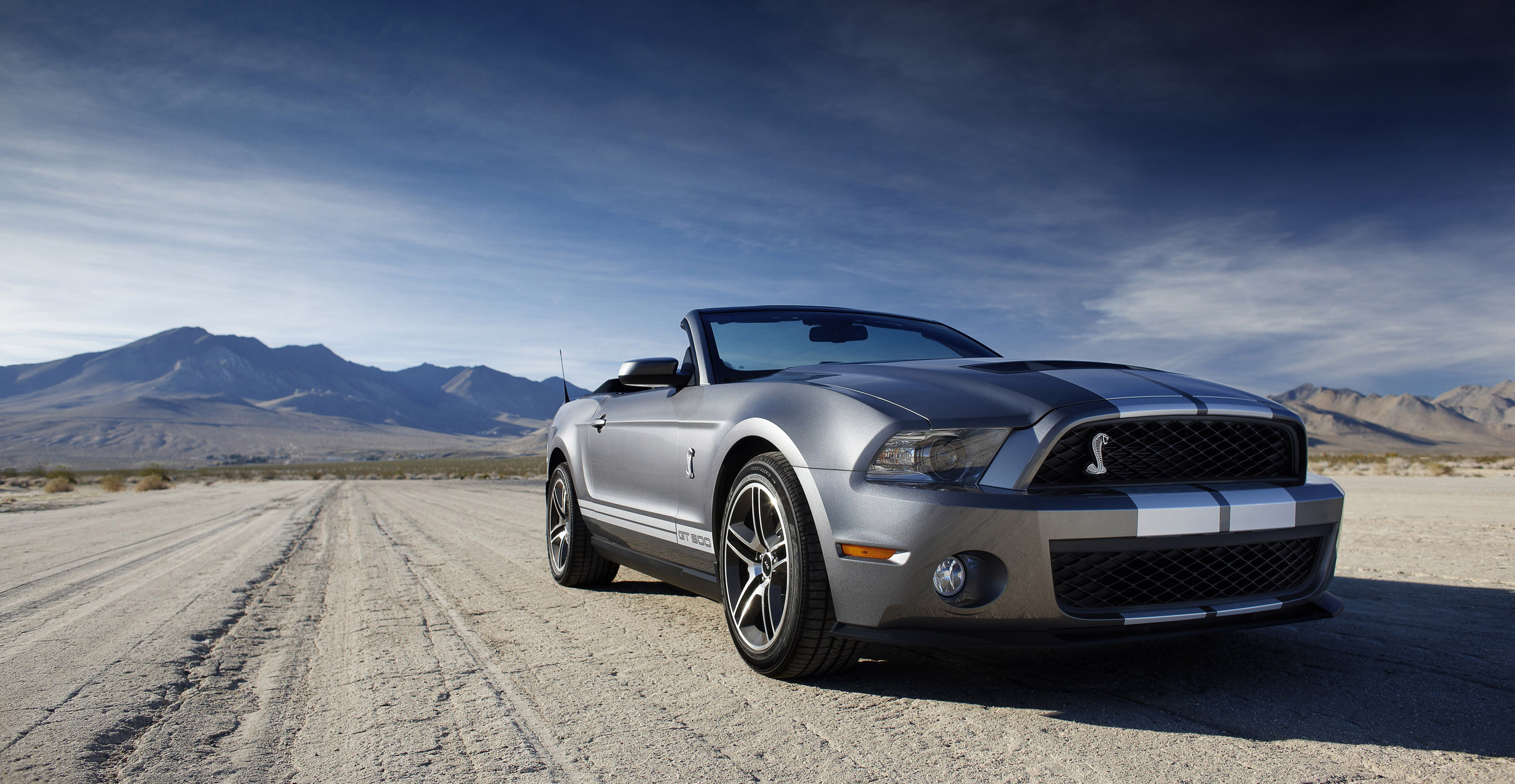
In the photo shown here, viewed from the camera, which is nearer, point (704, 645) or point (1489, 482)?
point (704, 645)

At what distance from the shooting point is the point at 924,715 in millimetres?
2707

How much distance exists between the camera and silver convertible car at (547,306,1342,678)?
2639mm

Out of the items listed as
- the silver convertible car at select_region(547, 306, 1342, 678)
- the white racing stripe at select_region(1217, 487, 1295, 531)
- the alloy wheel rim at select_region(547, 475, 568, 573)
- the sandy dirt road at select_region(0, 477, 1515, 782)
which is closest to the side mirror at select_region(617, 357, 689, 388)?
the silver convertible car at select_region(547, 306, 1342, 678)

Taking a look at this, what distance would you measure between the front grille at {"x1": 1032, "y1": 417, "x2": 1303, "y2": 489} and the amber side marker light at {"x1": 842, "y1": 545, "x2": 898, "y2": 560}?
492 millimetres

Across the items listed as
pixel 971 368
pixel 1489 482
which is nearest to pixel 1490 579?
pixel 971 368

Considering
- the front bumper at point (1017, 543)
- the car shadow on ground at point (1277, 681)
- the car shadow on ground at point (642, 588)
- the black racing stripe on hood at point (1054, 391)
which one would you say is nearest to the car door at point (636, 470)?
the car shadow on ground at point (642, 588)

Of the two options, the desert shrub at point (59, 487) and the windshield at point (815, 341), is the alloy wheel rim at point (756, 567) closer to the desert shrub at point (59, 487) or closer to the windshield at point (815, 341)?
the windshield at point (815, 341)

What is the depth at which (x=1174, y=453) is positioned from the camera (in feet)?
9.43

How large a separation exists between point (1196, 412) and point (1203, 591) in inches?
22.7

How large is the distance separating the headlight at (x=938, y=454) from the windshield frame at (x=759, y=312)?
1089mm

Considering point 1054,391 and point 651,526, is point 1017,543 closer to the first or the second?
point 1054,391

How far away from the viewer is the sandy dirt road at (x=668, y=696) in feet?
7.59

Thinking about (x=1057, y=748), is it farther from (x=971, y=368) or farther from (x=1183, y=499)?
(x=971, y=368)

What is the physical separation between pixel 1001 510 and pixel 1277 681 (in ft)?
4.27
